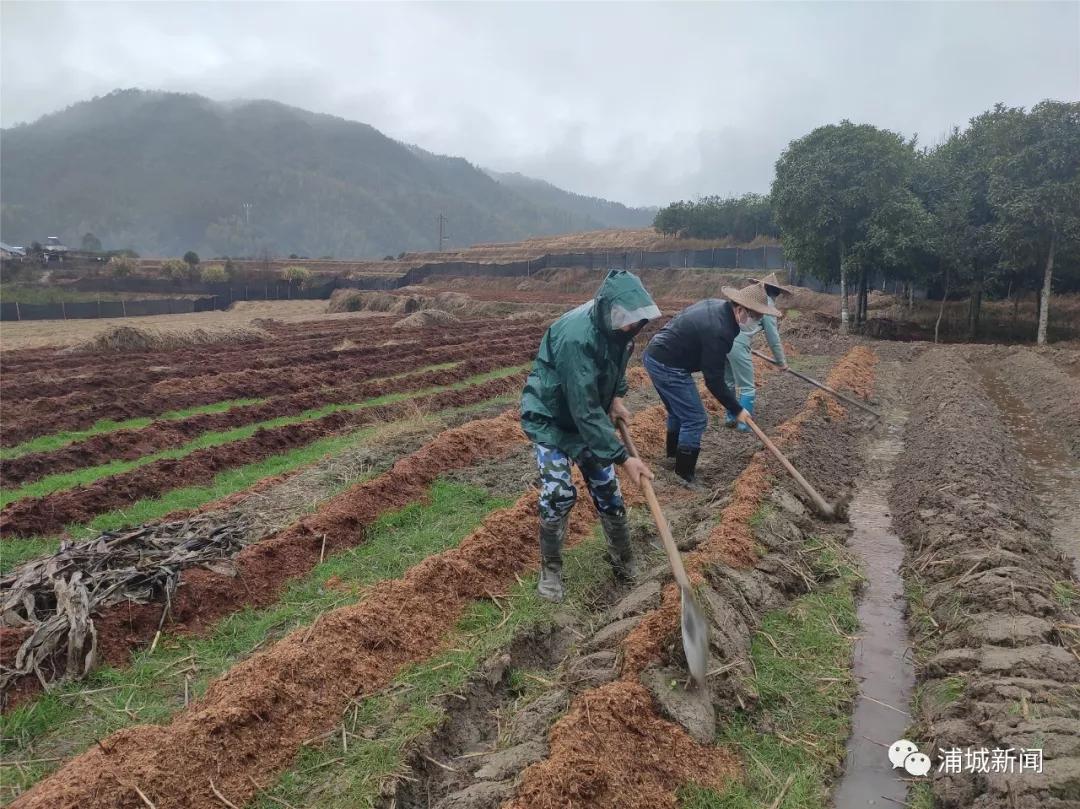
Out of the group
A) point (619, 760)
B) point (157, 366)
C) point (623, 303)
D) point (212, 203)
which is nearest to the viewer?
point (619, 760)

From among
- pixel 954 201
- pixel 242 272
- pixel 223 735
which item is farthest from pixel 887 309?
pixel 242 272

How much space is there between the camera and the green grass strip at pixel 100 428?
10172 mm

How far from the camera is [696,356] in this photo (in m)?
6.93

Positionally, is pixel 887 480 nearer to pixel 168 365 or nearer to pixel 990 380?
pixel 990 380

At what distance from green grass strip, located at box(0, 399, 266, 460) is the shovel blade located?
9.75 meters

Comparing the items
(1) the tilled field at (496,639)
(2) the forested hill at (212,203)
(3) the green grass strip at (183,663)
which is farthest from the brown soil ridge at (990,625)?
(2) the forested hill at (212,203)

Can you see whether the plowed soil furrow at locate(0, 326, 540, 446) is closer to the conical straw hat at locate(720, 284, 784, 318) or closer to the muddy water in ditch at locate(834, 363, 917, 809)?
the conical straw hat at locate(720, 284, 784, 318)

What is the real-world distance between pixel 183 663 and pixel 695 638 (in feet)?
10.6

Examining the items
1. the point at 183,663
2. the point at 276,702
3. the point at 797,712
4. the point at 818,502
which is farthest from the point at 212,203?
the point at 797,712

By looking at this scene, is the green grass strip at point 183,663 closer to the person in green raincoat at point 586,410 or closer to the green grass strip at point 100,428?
the person in green raincoat at point 586,410

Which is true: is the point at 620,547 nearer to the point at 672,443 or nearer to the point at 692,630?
the point at 692,630

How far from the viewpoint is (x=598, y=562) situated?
18.1 feet

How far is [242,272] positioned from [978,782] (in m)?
54.1

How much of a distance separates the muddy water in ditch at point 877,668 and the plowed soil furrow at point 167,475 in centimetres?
727
